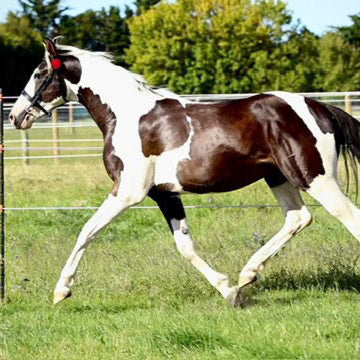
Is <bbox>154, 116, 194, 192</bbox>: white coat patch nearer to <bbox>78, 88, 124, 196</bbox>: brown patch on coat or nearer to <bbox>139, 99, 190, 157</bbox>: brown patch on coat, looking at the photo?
<bbox>139, 99, 190, 157</bbox>: brown patch on coat

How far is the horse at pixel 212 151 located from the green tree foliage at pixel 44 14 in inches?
2665

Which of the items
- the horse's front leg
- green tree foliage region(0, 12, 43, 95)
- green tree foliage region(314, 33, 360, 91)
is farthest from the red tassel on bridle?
green tree foliage region(0, 12, 43, 95)

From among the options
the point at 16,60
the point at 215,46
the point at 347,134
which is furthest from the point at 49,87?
the point at 16,60

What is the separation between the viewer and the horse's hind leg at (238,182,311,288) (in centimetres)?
688

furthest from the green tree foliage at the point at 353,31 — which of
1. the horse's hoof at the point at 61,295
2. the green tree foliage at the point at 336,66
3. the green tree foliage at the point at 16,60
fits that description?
the horse's hoof at the point at 61,295

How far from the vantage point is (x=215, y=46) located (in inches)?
1793

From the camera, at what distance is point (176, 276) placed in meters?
7.81

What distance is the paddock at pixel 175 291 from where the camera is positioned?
5.40 meters

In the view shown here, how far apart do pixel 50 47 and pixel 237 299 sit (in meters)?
2.66

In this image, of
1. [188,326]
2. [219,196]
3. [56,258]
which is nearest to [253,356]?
[188,326]

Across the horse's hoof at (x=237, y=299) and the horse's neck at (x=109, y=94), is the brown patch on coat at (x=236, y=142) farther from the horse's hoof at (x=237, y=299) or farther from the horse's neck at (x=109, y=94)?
the horse's hoof at (x=237, y=299)

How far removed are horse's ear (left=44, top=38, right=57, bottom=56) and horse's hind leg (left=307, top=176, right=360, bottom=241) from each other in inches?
98.8

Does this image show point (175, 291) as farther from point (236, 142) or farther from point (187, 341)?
point (187, 341)

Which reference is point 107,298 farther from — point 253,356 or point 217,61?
point 217,61
